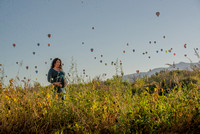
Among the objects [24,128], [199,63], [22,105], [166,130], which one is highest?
[199,63]

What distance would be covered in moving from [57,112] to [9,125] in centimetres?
72

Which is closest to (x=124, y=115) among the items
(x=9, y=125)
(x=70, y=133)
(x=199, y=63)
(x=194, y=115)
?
(x=70, y=133)

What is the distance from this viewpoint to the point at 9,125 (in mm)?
2580

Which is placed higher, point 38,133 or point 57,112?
point 57,112

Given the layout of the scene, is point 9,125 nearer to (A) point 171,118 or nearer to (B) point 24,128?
(B) point 24,128

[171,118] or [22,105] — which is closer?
[171,118]

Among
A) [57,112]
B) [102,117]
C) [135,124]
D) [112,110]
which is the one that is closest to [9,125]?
[57,112]

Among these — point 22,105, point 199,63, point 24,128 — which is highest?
point 199,63

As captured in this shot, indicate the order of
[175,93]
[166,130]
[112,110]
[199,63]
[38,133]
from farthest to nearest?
[199,63] → [175,93] → [112,110] → [38,133] → [166,130]

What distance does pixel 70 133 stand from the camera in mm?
2623

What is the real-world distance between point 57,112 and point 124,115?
43.8 inches

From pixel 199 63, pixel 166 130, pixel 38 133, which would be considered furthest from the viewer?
pixel 199 63

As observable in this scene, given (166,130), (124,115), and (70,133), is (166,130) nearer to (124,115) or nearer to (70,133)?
(124,115)

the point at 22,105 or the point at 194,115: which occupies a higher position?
the point at 22,105
